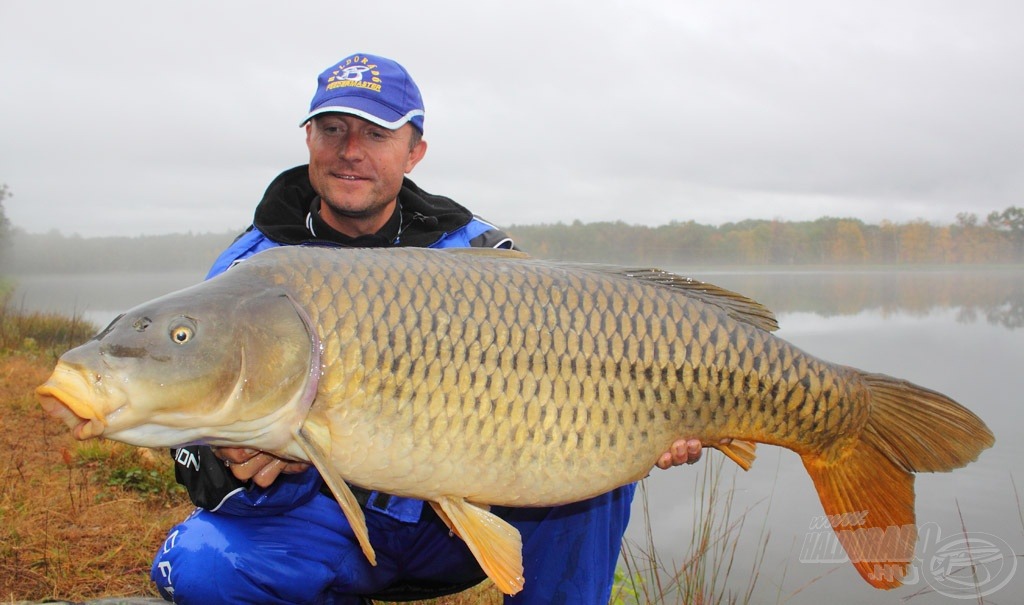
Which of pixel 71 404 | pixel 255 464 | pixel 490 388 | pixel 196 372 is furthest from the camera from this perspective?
pixel 255 464

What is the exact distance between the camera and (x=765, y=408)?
157 cm

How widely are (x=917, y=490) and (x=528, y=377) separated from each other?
3400mm

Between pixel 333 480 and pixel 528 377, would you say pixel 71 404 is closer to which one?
pixel 333 480

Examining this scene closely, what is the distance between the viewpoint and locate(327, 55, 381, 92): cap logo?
2.21 m

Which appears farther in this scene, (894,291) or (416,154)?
(894,291)

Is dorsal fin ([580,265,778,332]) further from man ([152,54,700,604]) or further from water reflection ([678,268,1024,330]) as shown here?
water reflection ([678,268,1024,330])

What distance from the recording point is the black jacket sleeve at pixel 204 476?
65.2 inches

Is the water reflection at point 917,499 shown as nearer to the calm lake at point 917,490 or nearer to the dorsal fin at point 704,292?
the calm lake at point 917,490

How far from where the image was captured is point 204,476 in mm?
1678

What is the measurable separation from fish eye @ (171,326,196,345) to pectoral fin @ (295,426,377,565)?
0.25 m

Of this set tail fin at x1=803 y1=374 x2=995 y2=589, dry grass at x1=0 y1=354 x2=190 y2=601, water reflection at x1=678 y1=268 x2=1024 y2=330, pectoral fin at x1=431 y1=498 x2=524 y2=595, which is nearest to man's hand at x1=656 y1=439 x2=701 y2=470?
tail fin at x1=803 y1=374 x2=995 y2=589

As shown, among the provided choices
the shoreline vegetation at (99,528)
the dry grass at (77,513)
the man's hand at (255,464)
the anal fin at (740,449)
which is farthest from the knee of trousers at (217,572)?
the anal fin at (740,449)

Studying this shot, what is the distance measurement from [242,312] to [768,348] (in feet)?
3.47

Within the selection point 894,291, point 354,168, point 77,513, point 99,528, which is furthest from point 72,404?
point 894,291
